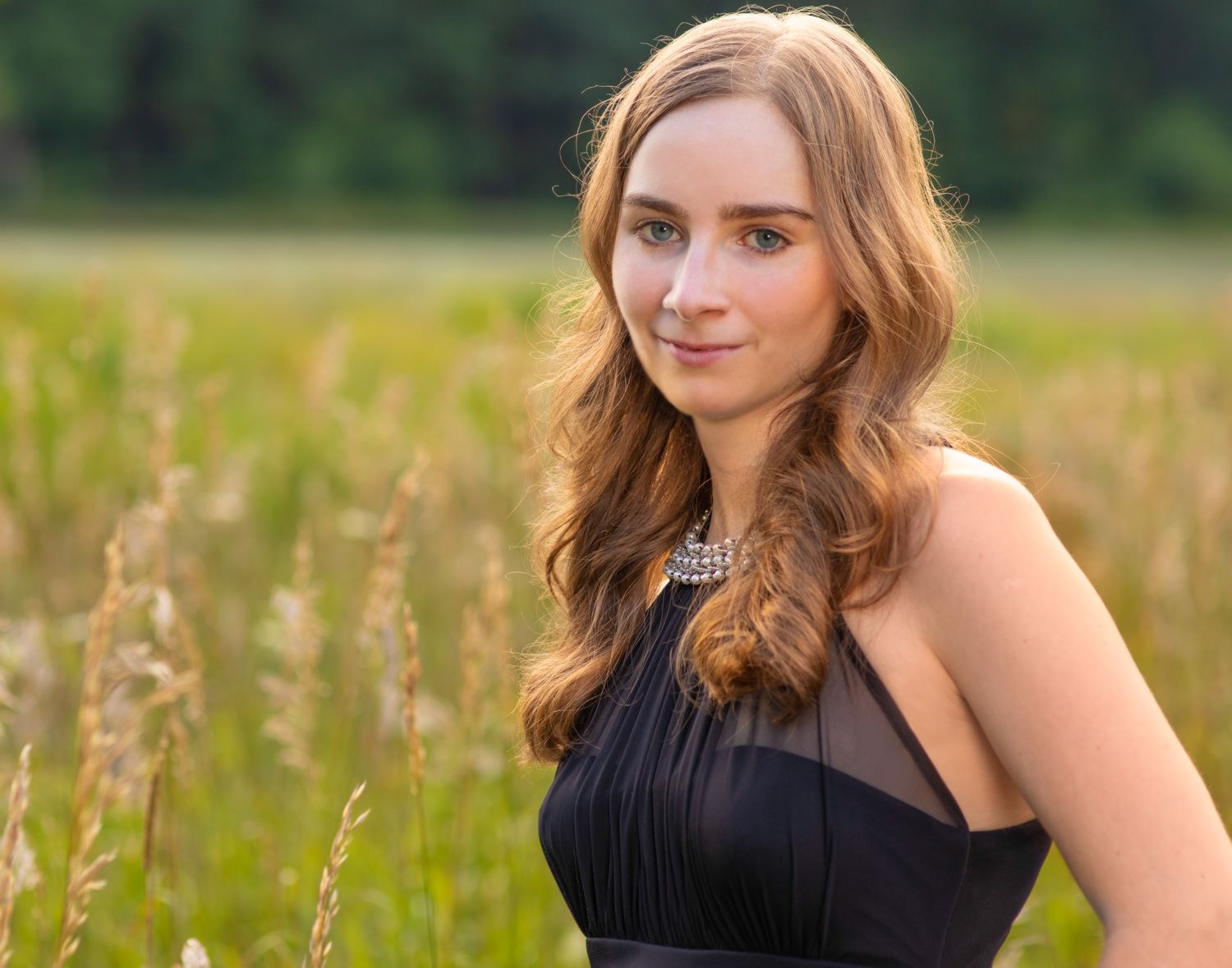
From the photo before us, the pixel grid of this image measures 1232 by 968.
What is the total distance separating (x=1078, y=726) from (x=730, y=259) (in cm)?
61

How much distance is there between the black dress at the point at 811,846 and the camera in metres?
1.44

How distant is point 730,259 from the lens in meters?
1.60

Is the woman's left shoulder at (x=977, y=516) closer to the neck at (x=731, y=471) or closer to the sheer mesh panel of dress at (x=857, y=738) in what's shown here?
the sheer mesh panel of dress at (x=857, y=738)

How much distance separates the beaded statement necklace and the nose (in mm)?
291

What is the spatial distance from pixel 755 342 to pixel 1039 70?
127 feet

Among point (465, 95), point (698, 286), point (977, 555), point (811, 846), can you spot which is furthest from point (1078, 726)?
point (465, 95)

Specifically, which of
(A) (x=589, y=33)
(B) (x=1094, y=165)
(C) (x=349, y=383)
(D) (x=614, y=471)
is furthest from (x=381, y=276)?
(B) (x=1094, y=165)

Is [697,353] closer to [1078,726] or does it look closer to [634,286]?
[634,286]

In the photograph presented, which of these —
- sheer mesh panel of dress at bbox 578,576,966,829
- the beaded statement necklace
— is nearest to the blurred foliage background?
the beaded statement necklace

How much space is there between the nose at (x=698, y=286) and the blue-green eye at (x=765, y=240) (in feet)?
0.15

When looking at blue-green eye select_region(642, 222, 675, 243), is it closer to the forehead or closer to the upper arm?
the forehead

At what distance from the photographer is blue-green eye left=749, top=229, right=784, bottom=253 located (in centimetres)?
160

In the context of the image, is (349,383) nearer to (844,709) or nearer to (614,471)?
(614,471)

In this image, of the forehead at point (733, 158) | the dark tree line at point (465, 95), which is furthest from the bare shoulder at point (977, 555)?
the dark tree line at point (465, 95)
